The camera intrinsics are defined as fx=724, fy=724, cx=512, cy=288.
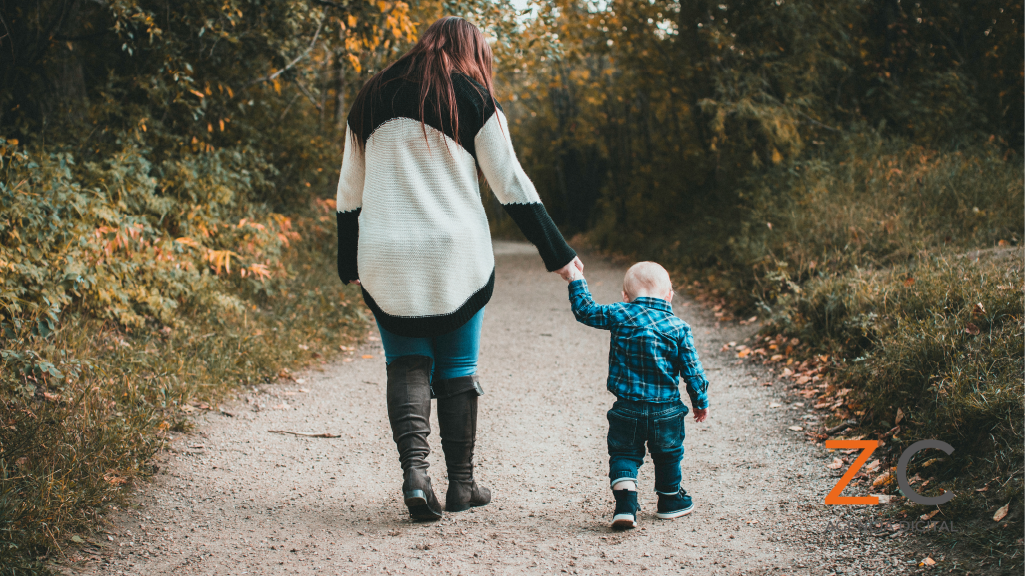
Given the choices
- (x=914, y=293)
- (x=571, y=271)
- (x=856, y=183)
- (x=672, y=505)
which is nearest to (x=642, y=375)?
(x=571, y=271)

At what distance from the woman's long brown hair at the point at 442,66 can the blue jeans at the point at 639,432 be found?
1.29 metres

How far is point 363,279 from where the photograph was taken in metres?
2.92

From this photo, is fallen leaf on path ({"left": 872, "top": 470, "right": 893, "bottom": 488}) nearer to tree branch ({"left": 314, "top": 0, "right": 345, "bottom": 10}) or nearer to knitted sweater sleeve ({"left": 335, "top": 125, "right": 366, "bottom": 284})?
knitted sweater sleeve ({"left": 335, "top": 125, "right": 366, "bottom": 284})

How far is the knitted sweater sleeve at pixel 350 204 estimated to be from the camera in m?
3.02

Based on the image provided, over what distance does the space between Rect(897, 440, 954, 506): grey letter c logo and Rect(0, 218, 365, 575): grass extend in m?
3.38

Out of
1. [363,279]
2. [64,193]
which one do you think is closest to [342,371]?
[64,193]

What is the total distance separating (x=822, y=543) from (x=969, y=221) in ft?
15.6

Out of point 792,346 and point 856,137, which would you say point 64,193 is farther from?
point 856,137

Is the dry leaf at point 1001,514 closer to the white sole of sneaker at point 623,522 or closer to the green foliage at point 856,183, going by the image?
the green foliage at point 856,183

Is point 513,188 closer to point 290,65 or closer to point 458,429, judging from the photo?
point 458,429

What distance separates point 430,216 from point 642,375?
1.05m

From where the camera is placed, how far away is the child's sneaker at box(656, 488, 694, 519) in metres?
3.07

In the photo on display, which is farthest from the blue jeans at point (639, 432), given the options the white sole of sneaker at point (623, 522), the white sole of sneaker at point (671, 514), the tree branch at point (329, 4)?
the tree branch at point (329, 4)

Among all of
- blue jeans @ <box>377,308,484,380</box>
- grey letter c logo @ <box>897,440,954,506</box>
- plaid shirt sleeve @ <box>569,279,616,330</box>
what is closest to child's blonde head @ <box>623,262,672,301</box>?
plaid shirt sleeve @ <box>569,279,616,330</box>
